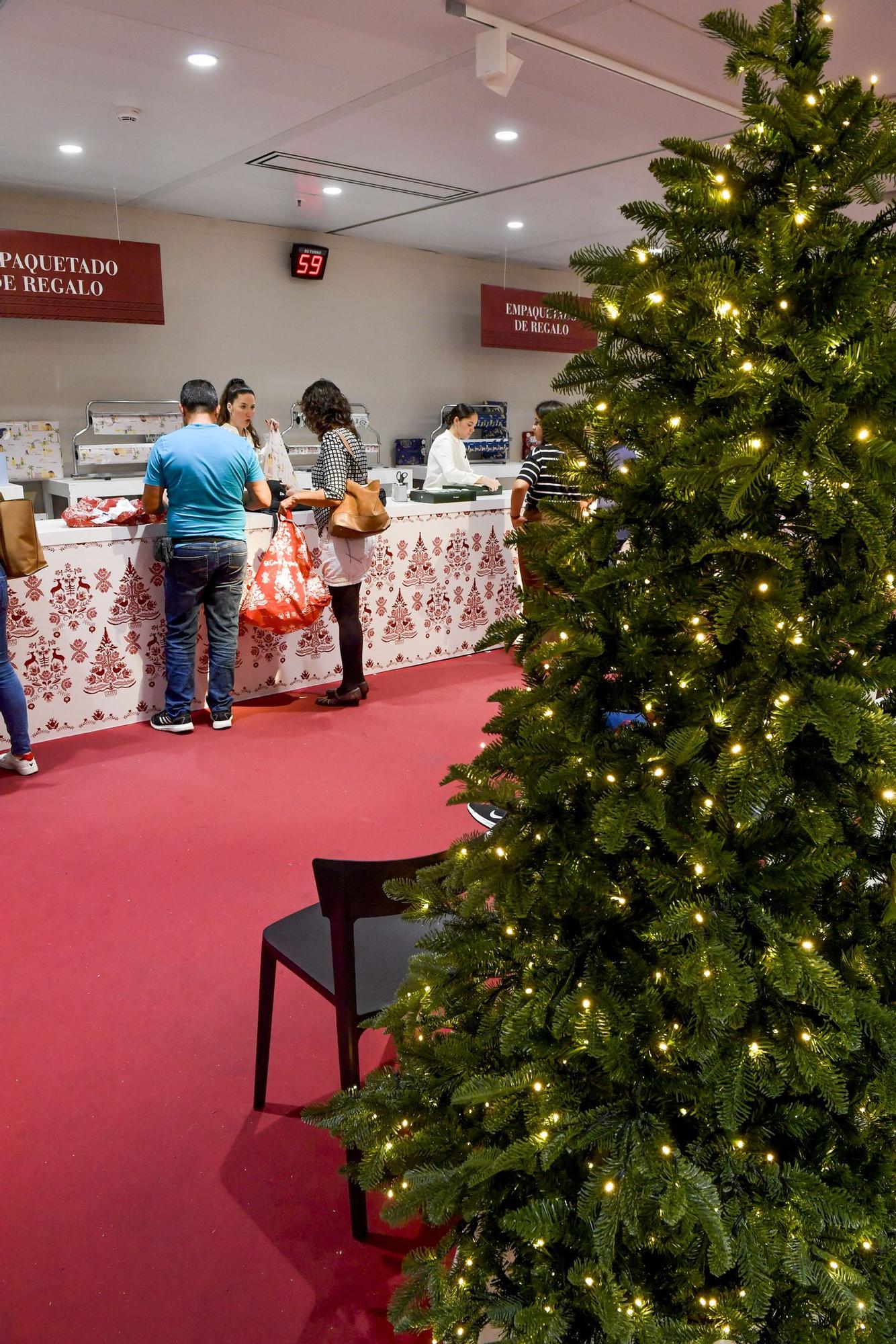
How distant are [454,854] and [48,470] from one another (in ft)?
23.1

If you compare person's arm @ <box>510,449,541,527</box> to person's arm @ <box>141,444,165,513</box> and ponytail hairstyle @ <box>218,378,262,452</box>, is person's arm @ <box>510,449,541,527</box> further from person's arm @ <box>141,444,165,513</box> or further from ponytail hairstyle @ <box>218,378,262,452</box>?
person's arm @ <box>141,444,165,513</box>

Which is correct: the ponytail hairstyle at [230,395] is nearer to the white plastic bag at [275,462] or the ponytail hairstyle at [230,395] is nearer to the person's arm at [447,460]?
the white plastic bag at [275,462]

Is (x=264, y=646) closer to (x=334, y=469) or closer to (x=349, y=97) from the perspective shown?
(x=334, y=469)

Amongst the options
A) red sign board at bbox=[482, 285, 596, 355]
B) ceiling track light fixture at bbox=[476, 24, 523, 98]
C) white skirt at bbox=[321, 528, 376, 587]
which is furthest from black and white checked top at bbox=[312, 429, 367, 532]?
red sign board at bbox=[482, 285, 596, 355]

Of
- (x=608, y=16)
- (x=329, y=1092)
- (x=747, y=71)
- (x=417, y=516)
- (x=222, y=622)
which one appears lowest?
(x=329, y=1092)

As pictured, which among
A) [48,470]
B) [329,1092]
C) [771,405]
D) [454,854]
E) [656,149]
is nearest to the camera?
[771,405]

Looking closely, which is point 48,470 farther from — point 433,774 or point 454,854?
point 454,854

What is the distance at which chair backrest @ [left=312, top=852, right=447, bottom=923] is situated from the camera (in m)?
1.92

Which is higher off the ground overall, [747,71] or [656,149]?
[656,149]

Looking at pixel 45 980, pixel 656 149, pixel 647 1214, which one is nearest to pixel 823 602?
pixel 647 1214

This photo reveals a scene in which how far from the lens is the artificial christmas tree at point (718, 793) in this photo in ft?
3.67

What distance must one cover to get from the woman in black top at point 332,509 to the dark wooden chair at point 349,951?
3.23 m

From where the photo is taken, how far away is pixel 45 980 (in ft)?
9.48

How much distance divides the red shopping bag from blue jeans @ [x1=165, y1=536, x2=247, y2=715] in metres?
0.09
